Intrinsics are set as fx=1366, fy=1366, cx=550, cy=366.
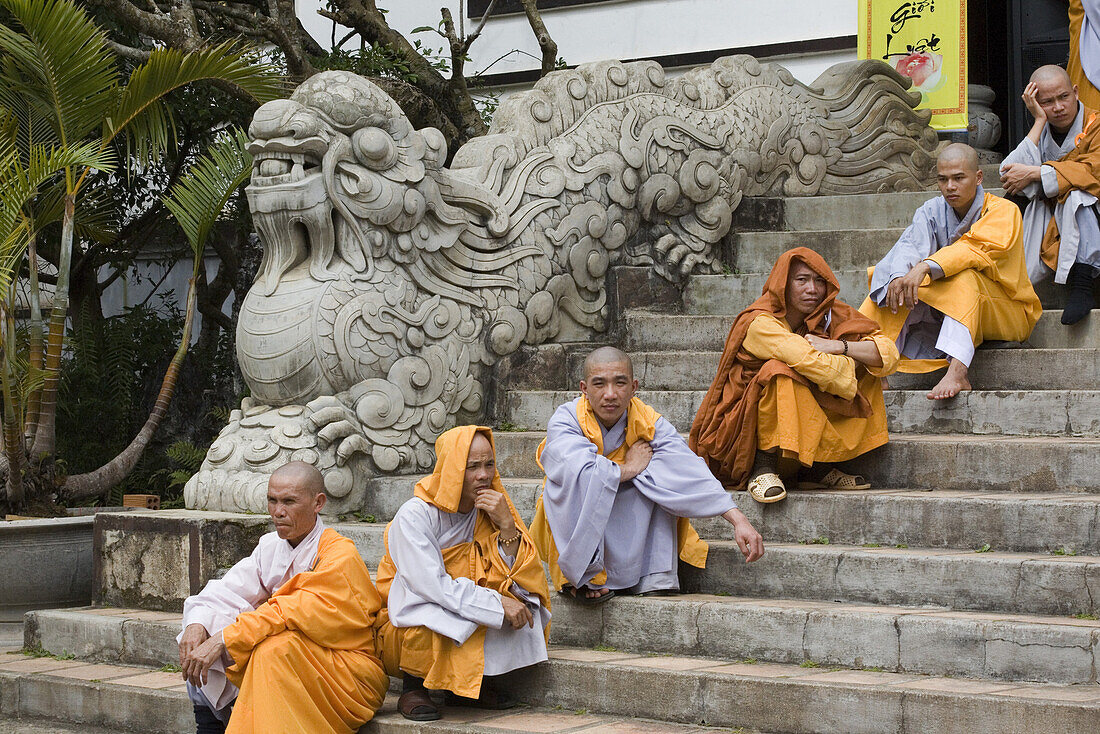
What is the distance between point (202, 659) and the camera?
4.15m

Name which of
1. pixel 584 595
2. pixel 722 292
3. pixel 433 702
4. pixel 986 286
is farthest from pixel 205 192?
pixel 986 286

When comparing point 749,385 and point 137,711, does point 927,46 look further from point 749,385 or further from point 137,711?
point 137,711

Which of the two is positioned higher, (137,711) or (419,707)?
(419,707)

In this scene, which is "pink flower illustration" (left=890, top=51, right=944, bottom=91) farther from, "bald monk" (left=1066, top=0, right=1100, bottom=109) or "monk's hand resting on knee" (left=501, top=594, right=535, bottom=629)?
"monk's hand resting on knee" (left=501, top=594, right=535, bottom=629)

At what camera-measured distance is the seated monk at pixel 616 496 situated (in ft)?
15.7

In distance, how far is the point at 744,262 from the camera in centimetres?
779

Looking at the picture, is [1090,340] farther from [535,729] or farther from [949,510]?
[535,729]

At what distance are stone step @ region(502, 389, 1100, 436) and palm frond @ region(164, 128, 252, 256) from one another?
251 cm

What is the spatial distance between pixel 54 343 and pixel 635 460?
3.03 metres

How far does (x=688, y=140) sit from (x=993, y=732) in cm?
440

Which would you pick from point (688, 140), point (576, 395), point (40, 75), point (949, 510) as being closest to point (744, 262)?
point (688, 140)

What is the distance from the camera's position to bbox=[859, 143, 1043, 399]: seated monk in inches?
230

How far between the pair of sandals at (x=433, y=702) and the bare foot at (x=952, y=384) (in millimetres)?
2324

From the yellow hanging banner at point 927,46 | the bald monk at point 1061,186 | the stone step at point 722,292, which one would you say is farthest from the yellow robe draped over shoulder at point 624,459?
the yellow hanging banner at point 927,46
